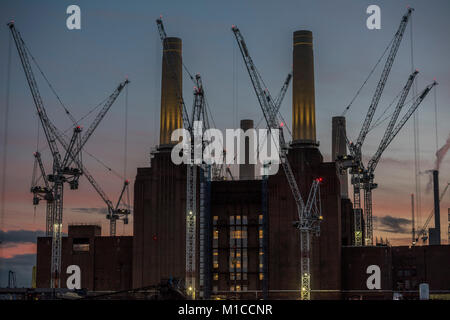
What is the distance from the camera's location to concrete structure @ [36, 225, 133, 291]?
170 m

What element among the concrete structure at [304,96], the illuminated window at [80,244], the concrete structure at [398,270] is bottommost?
the concrete structure at [398,270]

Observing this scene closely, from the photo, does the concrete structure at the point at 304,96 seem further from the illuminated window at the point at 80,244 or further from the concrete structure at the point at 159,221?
the illuminated window at the point at 80,244

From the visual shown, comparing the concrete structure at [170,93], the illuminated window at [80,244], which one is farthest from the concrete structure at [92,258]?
the concrete structure at [170,93]

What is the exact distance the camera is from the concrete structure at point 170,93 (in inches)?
6806

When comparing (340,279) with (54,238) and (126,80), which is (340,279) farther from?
(126,80)

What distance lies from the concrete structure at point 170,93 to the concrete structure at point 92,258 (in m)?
26.4

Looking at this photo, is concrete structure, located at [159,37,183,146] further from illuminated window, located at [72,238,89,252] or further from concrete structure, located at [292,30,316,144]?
illuminated window, located at [72,238,89,252]

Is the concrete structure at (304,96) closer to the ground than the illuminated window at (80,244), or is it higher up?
higher up

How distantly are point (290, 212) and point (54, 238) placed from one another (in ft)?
173

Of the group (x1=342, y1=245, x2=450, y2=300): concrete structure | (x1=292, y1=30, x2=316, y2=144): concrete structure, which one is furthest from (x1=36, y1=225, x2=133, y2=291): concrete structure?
(x1=342, y1=245, x2=450, y2=300): concrete structure

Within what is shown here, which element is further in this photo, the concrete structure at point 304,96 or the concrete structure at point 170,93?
the concrete structure at point 170,93

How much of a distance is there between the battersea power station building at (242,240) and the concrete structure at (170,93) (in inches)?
9.2
